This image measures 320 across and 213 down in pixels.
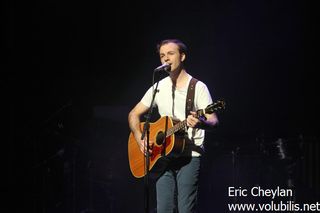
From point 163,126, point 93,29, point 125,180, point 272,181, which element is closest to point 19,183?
point 125,180

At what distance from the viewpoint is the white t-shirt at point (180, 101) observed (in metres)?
4.25

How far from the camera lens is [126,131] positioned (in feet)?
21.7

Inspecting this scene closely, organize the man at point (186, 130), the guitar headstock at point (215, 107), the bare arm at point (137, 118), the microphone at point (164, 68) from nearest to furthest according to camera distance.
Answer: the guitar headstock at point (215, 107), the man at point (186, 130), the microphone at point (164, 68), the bare arm at point (137, 118)

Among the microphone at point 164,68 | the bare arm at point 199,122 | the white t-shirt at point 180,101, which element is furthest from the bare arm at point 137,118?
the bare arm at point 199,122

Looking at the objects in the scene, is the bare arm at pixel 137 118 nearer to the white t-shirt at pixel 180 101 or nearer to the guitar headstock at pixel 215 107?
the white t-shirt at pixel 180 101

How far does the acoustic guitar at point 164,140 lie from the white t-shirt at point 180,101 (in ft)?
0.35

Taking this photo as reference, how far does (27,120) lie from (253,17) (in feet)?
12.3

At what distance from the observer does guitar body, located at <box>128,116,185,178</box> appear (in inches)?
163

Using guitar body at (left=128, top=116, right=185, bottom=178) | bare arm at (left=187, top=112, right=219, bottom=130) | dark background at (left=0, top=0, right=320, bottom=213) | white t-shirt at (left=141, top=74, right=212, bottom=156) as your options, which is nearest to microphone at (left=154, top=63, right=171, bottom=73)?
white t-shirt at (left=141, top=74, right=212, bottom=156)

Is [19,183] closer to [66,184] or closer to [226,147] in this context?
[66,184]

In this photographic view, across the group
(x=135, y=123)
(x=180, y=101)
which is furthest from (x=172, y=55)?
(x=135, y=123)

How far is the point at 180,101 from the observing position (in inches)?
172

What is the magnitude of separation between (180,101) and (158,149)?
52cm

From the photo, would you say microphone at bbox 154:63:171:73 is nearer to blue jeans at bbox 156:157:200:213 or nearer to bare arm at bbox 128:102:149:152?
bare arm at bbox 128:102:149:152
